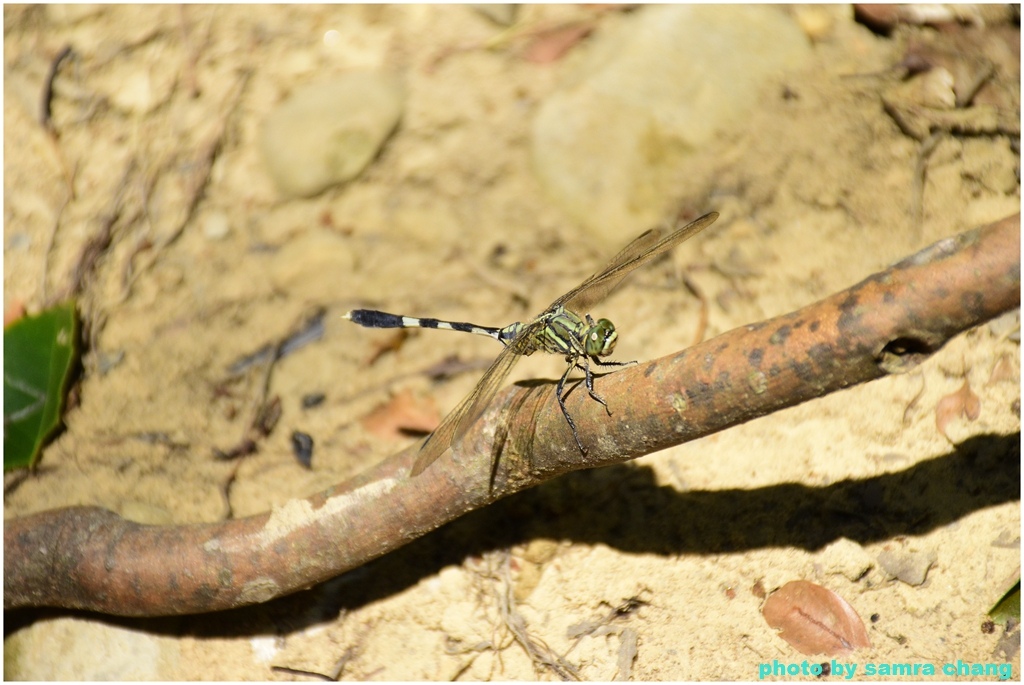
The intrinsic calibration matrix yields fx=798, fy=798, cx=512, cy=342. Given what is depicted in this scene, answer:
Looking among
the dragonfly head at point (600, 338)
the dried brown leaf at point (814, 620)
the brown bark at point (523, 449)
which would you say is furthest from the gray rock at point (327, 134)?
the dried brown leaf at point (814, 620)

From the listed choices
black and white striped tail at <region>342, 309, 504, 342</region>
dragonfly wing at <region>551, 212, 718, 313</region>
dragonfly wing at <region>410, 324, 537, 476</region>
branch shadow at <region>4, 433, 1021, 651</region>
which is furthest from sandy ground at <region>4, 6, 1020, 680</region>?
dragonfly wing at <region>410, 324, 537, 476</region>

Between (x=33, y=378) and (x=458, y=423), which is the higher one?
(x=458, y=423)

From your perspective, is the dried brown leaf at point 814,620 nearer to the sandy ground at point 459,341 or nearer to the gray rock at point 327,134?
the sandy ground at point 459,341

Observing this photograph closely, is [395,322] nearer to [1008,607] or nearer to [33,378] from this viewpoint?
[33,378]

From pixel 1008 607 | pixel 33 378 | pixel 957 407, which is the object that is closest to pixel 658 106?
pixel 957 407

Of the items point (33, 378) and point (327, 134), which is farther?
point (327, 134)

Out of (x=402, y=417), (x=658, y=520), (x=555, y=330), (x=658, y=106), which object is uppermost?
(x=658, y=106)

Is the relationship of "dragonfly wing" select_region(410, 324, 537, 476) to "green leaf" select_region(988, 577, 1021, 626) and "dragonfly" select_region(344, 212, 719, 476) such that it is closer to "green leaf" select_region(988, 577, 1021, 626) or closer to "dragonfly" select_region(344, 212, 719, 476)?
"dragonfly" select_region(344, 212, 719, 476)
